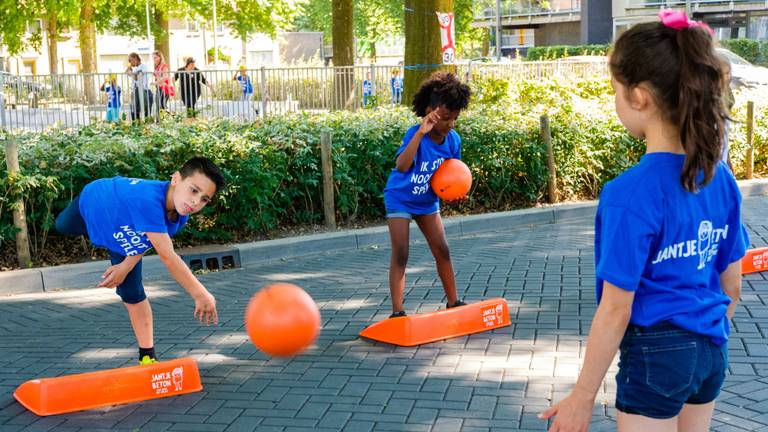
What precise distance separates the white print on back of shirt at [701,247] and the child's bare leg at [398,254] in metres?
3.65

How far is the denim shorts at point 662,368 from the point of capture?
8.37 feet

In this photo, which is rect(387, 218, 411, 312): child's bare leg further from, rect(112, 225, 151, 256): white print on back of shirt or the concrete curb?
the concrete curb

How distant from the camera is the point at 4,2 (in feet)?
95.8

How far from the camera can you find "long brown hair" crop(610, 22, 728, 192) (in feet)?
7.86

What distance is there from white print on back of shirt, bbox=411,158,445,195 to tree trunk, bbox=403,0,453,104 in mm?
7614

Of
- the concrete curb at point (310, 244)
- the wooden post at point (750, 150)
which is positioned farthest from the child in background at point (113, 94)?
the wooden post at point (750, 150)

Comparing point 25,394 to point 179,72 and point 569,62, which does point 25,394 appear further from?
point 569,62

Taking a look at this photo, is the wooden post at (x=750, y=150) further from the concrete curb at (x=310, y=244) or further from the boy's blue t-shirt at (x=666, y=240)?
the boy's blue t-shirt at (x=666, y=240)

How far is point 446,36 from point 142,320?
9.13m

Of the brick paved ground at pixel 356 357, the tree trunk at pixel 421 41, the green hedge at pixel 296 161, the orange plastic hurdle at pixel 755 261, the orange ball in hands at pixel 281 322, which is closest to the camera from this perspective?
the orange ball in hands at pixel 281 322

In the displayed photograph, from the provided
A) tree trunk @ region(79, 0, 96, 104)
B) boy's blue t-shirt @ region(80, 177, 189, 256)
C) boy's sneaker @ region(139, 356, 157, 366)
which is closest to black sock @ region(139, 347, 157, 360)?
boy's sneaker @ region(139, 356, 157, 366)

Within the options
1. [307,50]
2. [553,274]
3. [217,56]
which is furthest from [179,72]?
[307,50]

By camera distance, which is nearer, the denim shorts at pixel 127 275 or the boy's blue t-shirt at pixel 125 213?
the boy's blue t-shirt at pixel 125 213

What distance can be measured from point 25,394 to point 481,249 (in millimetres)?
5614
